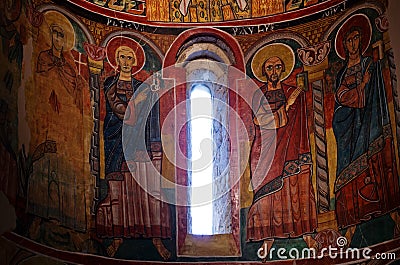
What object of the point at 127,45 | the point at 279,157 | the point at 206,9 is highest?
the point at 206,9

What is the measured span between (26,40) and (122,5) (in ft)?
8.35

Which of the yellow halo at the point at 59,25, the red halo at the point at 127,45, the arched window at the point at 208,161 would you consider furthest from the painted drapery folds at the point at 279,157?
the yellow halo at the point at 59,25

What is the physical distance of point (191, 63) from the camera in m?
16.8

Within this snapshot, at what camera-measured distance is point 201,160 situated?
53.6 ft

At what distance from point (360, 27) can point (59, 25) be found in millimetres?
4832

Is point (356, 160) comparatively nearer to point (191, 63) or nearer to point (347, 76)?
point (347, 76)

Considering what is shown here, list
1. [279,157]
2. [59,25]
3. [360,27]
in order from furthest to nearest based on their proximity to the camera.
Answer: [279,157] → [360,27] → [59,25]

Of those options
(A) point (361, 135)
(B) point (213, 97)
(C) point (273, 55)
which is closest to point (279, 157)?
(A) point (361, 135)

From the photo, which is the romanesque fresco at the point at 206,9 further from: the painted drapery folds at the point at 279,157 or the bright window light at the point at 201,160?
the bright window light at the point at 201,160

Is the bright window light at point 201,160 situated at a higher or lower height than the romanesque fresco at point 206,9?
lower

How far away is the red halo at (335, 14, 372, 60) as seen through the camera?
51.1 feet

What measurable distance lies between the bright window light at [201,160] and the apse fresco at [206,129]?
0.02 m

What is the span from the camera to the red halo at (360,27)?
15586 millimetres

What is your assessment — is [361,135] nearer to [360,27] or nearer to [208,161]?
[360,27]
